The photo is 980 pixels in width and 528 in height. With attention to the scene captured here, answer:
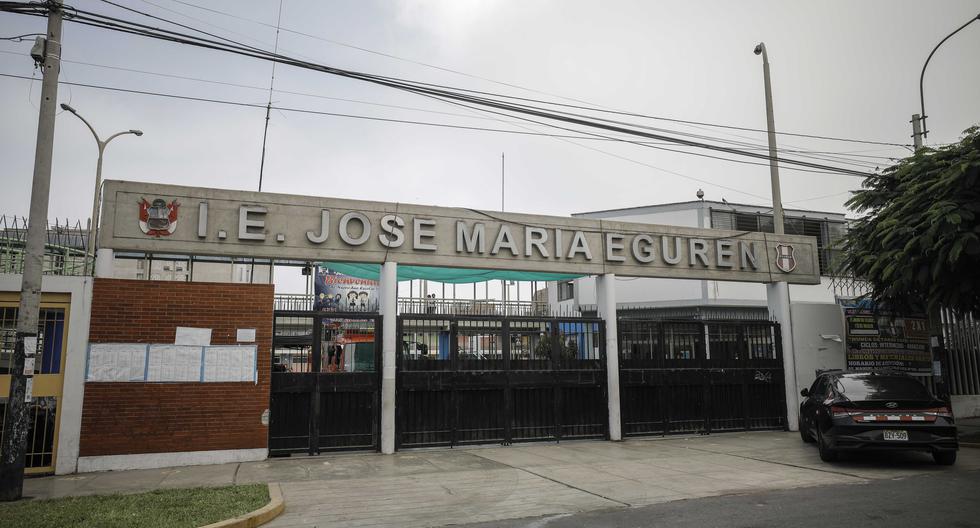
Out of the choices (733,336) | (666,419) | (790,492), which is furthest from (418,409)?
(733,336)

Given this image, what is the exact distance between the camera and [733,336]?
1642 cm

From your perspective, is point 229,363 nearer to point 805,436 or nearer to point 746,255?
point 805,436

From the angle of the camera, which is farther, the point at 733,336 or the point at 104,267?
the point at 733,336

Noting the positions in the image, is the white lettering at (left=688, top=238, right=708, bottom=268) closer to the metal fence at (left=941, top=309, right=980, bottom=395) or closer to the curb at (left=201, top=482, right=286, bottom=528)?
the metal fence at (left=941, top=309, right=980, bottom=395)

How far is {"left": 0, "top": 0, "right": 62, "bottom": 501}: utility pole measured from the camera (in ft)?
28.6

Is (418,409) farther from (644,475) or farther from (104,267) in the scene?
(104,267)

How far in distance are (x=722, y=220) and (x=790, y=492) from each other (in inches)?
884

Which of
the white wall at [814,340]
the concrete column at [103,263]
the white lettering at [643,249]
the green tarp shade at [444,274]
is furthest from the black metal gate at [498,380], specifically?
the white wall at [814,340]

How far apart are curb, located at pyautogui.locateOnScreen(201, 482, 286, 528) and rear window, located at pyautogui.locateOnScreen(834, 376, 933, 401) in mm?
8929

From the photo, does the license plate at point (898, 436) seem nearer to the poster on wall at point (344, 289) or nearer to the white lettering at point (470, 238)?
the white lettering at point (470, 238)

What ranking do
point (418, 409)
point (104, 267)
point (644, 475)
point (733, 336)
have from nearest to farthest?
point (644, 475), point (104, 267), point (418, 409), point (733, 336)

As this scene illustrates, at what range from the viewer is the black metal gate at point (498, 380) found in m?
13.4

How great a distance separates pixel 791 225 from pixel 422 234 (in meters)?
22.4

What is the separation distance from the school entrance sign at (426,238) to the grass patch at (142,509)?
5.00 m
